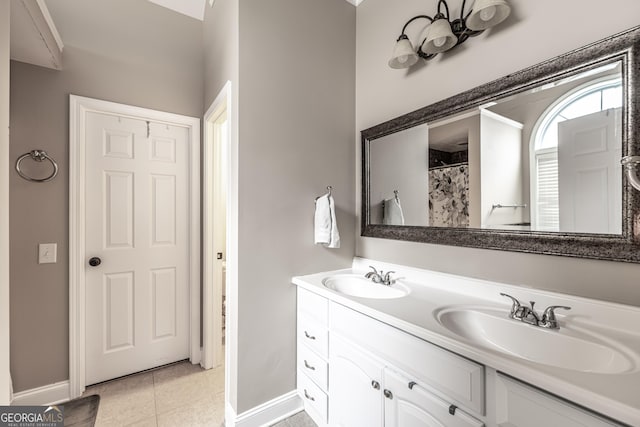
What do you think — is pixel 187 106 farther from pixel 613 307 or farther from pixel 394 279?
pixel 613 307

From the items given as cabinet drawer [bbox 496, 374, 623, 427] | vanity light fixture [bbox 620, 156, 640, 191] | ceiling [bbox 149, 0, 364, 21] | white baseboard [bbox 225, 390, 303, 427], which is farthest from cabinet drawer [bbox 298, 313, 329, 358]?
ceiling [bbox 149, 0, 364, 21]

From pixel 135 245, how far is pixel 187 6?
79.8 inches

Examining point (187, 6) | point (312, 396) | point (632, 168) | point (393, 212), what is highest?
point (187, 6)

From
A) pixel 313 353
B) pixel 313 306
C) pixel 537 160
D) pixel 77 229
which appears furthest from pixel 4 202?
pixel 537 160

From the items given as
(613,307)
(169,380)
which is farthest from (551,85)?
(169,380)

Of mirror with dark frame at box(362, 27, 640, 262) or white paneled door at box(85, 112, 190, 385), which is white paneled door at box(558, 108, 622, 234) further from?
white paneled door at box(85, 112, 190, 385)

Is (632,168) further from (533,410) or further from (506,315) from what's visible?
(533,410)

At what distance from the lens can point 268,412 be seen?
1633 millimetres

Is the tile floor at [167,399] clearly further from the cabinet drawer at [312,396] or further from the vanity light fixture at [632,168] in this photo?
the vanity light fixture at [632,168]

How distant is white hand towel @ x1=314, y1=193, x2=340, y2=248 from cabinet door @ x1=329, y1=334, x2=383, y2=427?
0.55 meters

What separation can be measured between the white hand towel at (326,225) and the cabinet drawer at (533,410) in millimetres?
1070

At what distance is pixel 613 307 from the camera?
95 cm

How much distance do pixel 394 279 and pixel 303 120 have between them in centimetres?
118

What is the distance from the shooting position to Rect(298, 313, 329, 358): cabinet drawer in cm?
150
